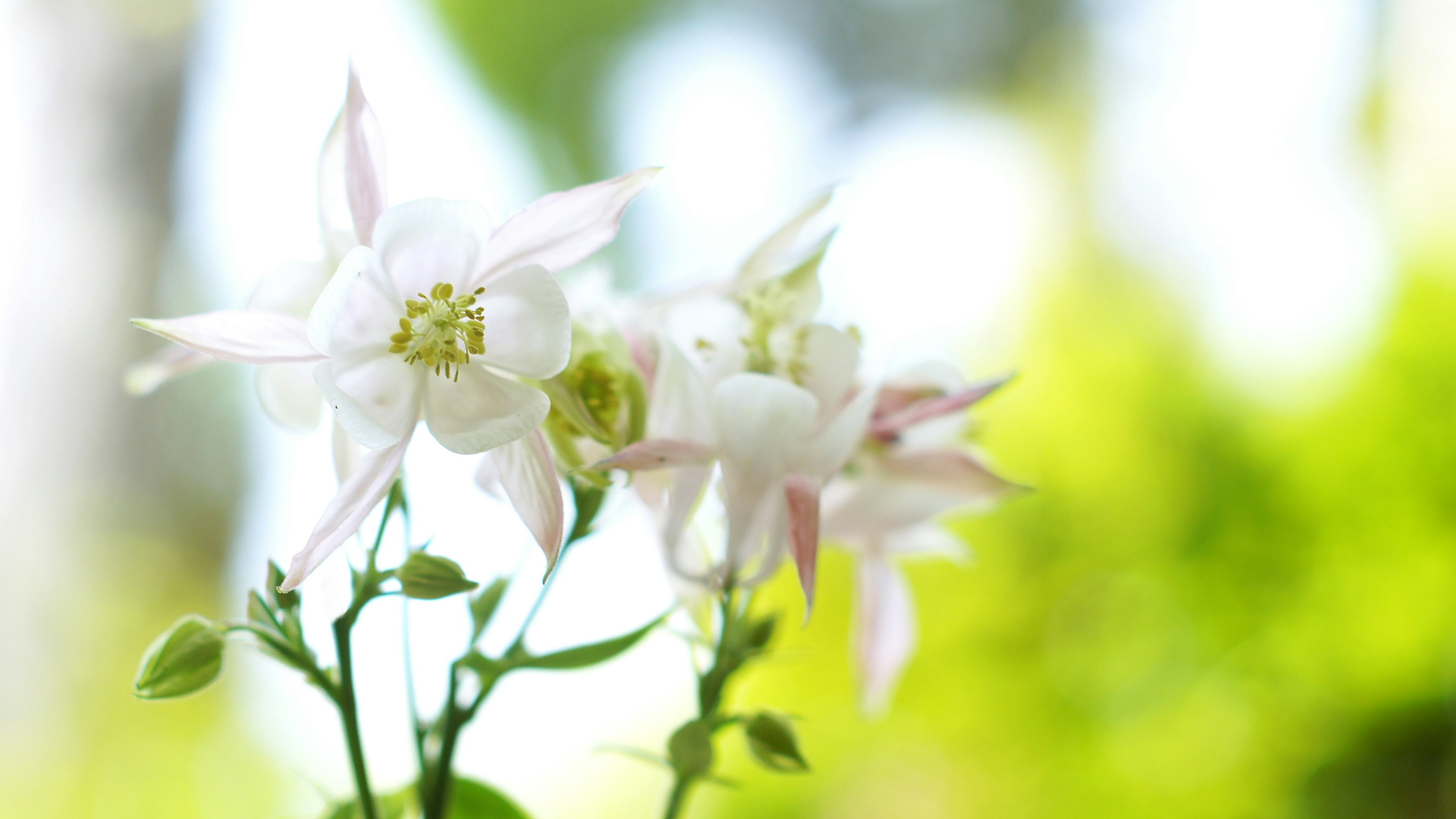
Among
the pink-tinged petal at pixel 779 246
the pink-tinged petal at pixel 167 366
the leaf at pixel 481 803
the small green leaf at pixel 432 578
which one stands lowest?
the leaf at pixel 481 803

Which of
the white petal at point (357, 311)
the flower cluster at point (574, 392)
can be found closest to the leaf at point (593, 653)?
the flower cluster at point (574, 392)

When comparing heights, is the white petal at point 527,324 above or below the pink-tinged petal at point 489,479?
above

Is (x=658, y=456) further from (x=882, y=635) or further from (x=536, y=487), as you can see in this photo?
(x=882, y=635)

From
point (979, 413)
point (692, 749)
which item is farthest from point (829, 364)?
point (979, 413)

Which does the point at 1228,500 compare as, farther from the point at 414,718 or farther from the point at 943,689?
the point at 414,718

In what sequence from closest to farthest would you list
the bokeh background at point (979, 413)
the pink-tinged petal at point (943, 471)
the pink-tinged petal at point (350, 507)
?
the pink-tinged petal at point (350, 507) → the pink-tinged petal at point (943, 471) → the bokeh background at point (979, 413)

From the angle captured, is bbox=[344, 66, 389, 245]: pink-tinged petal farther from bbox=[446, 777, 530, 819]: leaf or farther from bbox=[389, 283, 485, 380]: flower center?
bbox=[446, 777, 530, 819]: leaf

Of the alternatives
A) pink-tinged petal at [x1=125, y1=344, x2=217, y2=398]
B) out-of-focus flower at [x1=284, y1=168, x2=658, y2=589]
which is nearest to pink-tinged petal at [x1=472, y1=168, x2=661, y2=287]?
out-of-focus flower at [x1=284, y1=168, x2=658, y2=589]

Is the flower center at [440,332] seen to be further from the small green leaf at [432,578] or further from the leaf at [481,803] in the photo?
the leaf at [481,803]
